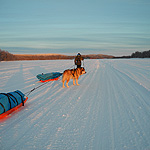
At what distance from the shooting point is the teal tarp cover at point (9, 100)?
416cm

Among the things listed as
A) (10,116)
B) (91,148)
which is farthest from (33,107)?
(91,148)

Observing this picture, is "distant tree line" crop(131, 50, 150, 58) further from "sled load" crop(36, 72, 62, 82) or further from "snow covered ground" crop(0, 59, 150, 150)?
"snow covered ground" crop(0, 59, 150, 150)

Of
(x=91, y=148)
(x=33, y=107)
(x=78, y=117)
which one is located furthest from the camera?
(x=33, y=107)

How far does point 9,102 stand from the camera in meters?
4.42

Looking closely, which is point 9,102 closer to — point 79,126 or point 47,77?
point 79,126

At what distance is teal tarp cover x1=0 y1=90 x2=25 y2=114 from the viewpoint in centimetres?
416

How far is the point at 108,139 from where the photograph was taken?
3.13 metres

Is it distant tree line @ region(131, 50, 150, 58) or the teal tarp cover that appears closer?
the teal tarp cover

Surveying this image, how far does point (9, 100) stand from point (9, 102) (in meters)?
0.06

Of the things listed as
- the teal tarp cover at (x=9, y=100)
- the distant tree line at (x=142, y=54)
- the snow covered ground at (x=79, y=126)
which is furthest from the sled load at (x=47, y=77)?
the distant tree line at (x=142, y=54)

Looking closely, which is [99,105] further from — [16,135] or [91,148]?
[16,135]

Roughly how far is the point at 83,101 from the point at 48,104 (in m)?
1.37

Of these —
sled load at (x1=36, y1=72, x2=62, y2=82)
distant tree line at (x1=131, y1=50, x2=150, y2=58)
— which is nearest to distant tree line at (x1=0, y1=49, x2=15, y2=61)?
sled load at (x1=36, y1=72, x2=62, y2=82)

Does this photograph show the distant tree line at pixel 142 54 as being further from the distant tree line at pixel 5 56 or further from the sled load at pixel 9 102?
the sled load at pixel 9 102
